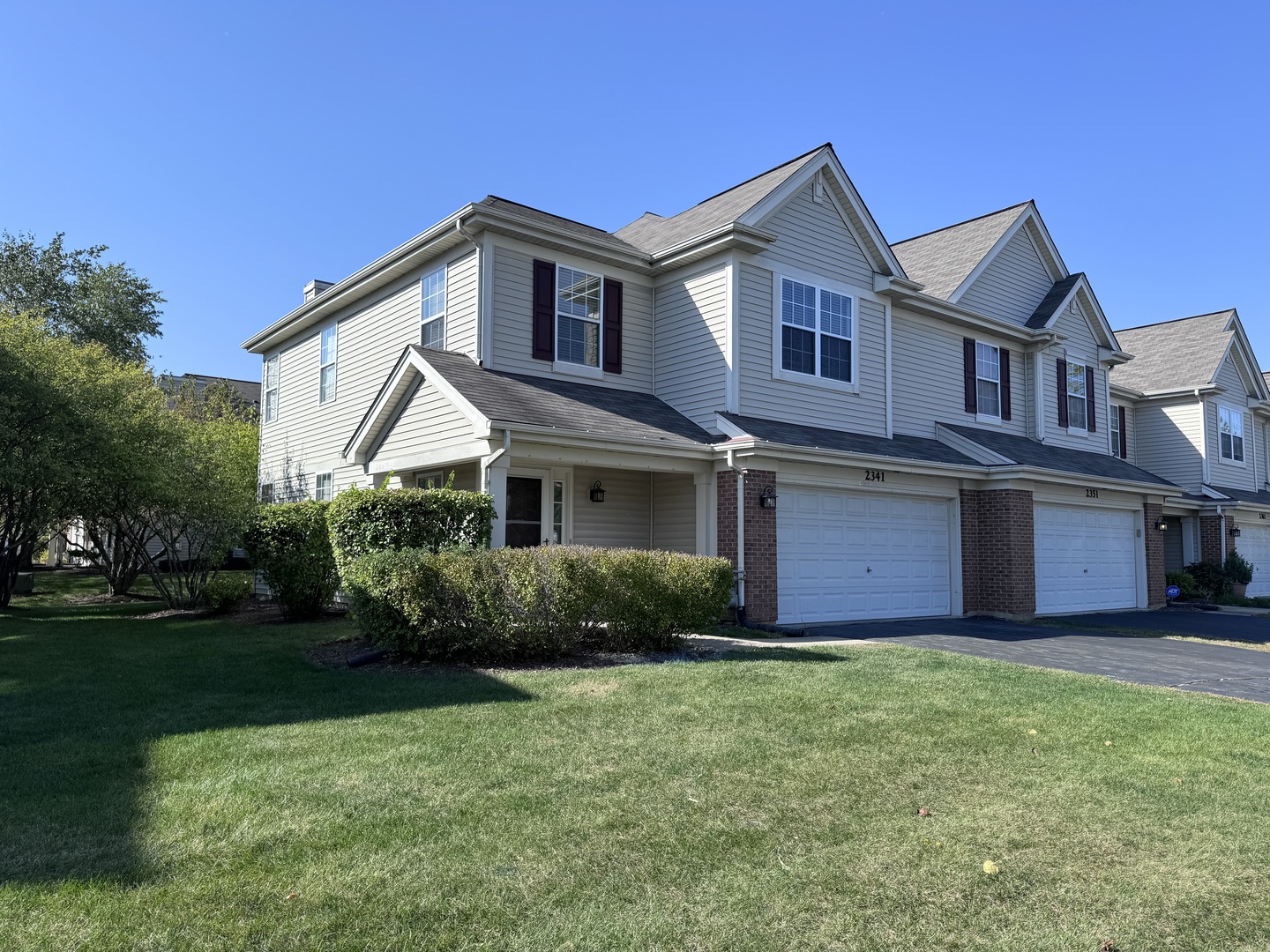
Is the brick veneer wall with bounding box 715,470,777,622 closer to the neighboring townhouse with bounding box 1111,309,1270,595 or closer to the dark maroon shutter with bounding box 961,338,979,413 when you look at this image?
the dark maroon shutter with bounding box 961,338,979,413

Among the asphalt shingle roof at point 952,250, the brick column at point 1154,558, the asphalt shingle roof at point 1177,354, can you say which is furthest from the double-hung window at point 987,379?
the asphalt shingle roof at point 1177,354

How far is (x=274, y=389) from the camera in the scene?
2103cm

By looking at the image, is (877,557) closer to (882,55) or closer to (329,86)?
(882,55)

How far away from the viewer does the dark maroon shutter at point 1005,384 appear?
19781mm

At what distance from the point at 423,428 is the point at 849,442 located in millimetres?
7151

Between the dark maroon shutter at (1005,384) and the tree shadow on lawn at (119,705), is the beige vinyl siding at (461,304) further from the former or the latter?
the dark maroon shutter at (1005,384)

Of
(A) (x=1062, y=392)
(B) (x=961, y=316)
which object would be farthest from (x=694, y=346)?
(A) (x=1062, y=392)

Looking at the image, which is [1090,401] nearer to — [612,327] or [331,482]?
[612,327]

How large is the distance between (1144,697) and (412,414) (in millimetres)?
10515

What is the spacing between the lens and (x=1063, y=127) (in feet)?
47.4

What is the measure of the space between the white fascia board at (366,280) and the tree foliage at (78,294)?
13.7 meters

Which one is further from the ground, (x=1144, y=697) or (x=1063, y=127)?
(x=1063, y=127)

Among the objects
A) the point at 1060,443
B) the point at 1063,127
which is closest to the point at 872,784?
the point at 1063,127

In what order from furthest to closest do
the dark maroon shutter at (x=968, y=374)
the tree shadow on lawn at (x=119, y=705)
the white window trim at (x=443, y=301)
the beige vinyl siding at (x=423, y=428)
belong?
the dark maroon shutter at (x=968, y=374)
the white window trim at (x=443, y=301)
the beige vinyl siding at (x=423, y=428)
the tree shadow on lawn at (x=119, y=705)
